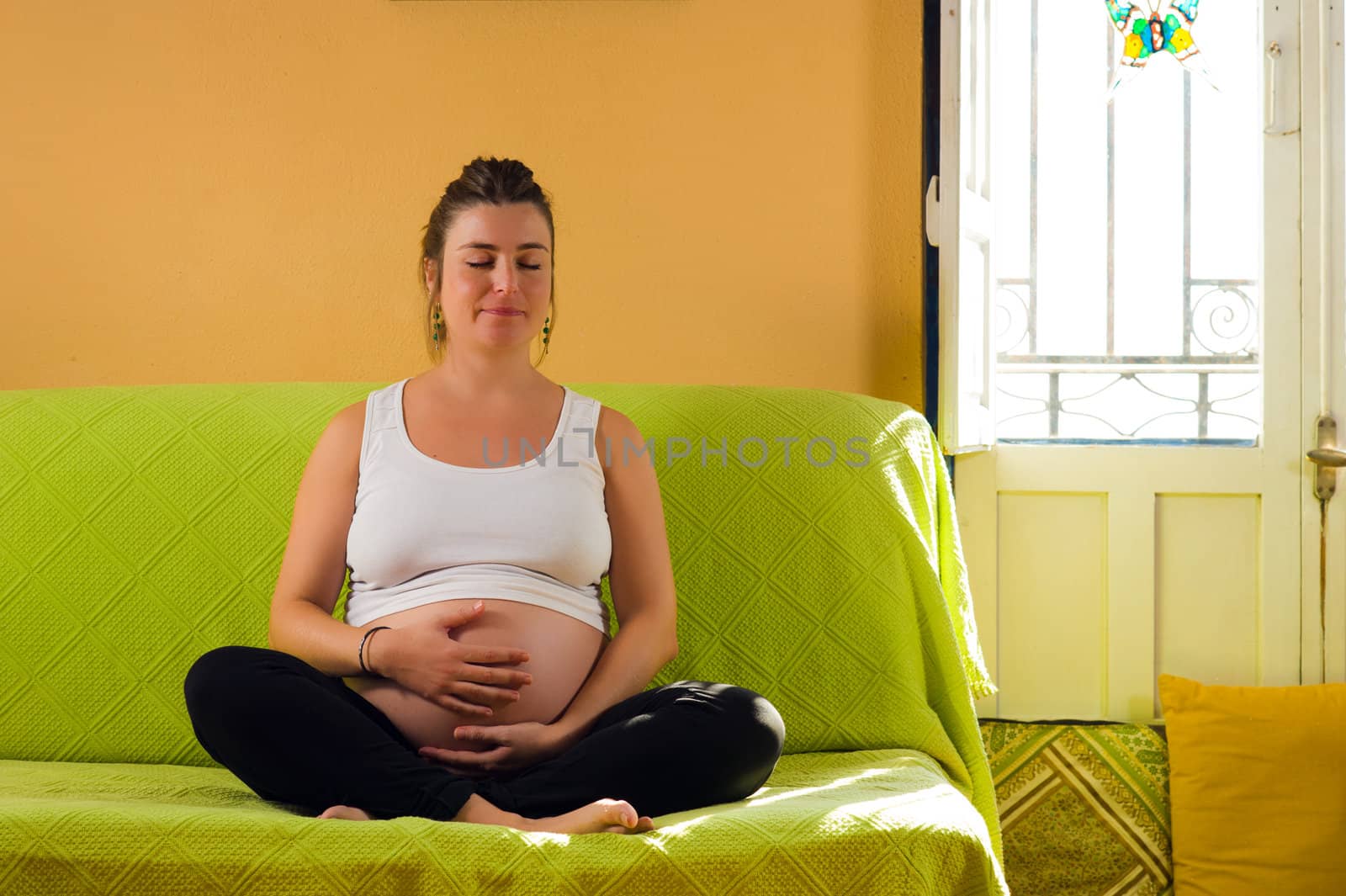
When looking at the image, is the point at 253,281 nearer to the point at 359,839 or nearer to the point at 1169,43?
the point at 359,839

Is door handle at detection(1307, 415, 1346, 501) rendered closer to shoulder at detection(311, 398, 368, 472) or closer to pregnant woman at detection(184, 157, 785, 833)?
pregnant woman at detection(184, 157, 785, 833)

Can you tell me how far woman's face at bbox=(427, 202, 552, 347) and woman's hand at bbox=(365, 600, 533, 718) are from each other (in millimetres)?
390

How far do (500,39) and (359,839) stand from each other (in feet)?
5.54

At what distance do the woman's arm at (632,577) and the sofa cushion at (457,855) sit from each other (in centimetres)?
24

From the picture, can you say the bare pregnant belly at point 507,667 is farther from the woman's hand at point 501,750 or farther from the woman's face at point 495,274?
the woman's face at point 495,274

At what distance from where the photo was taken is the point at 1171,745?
2152 mm

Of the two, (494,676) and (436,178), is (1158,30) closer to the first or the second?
(436,178)

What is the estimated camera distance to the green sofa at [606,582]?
5.35 feet

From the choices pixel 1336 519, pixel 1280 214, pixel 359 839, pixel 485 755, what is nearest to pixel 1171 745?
pixel 1336 519

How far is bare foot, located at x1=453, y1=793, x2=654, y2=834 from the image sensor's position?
112cm

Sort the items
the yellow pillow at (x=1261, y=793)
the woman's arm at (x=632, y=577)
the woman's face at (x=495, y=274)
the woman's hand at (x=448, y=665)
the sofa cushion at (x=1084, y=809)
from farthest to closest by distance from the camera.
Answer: the sofa cushion at (x=1084, y=809) < the yellow pillow at (x=1261, y=793) < the woman's face at (x=495, y=274) < the woman's arm at (x=632, y=577) < the woman's hand at (x=448, y=665)

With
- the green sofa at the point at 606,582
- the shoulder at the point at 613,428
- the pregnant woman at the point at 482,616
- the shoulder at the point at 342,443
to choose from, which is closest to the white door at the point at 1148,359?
the green sofa at the point at 606,582

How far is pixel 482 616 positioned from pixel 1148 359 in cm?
159

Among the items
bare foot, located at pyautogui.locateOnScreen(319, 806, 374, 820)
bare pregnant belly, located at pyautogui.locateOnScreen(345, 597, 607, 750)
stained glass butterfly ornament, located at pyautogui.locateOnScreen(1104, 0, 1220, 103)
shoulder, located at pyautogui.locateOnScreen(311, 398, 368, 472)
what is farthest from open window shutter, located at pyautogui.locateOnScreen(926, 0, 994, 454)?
bare foot, located at pyautogui.locateOnScreen(319, 806, 374, 820)
